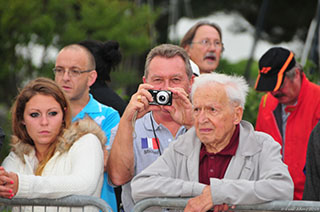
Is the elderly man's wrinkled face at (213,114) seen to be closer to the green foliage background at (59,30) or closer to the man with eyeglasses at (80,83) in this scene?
the man with eyeglasses at (80,83)

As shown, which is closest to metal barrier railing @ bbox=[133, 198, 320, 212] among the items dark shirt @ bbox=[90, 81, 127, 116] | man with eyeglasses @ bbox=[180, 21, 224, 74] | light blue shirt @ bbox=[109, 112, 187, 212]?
light blue shirt @ bbox=[109, 112, 187, 212]

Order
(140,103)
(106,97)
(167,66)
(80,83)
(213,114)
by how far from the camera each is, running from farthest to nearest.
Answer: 1. (106,97)
2. (80,83)
3. (167,66)
4. (140,103)
5. (213,114)

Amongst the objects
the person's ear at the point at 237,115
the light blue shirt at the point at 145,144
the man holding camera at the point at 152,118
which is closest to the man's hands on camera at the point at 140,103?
the man holding camera at the point at 152,118

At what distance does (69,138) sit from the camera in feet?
12.5

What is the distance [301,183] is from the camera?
5.05 m

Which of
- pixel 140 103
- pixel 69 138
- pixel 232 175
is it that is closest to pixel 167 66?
pixel 140 103

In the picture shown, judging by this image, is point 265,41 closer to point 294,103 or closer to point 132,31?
point 132,31

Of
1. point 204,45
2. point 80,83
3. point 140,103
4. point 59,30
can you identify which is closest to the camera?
point 140,103

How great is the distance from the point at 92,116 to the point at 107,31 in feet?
40.7

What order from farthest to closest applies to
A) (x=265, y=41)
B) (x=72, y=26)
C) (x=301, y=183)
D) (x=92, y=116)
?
1. (x=265, y=41)
2. (x=72, y=26)
3. (x=301, y=183)
4. (x=92, y=116)

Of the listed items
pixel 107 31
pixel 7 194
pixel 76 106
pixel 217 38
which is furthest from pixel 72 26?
pixel 7 194

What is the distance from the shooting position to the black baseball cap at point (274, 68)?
5.25 metres

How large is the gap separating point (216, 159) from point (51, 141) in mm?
1197

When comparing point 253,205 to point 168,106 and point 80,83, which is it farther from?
point 80,83
